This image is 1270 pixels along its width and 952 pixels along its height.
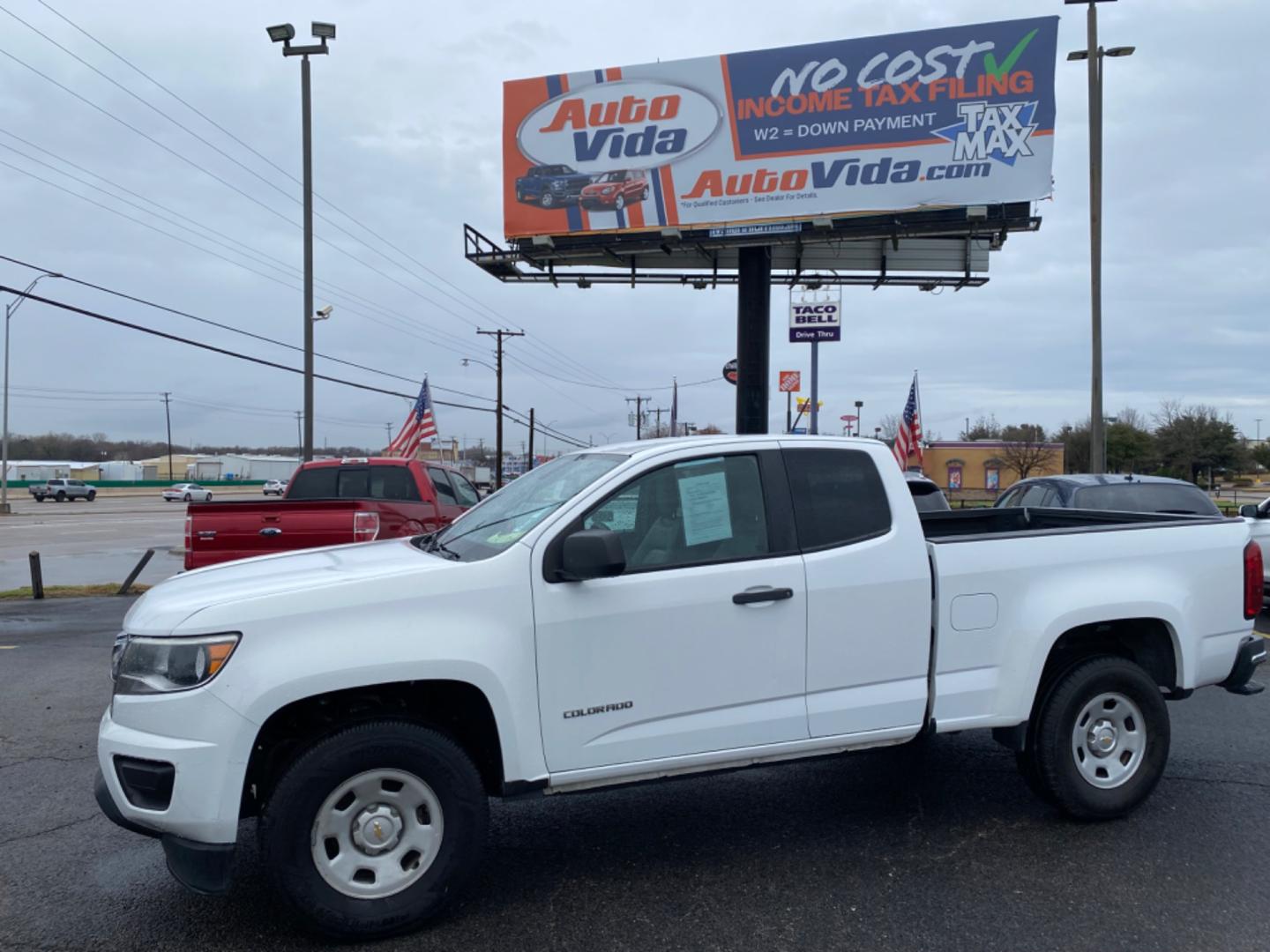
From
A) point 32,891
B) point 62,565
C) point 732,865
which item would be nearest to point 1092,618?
point 732,865

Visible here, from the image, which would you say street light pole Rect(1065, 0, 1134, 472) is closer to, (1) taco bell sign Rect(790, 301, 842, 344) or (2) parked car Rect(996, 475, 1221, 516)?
(1) taco bell sign Rect(790, 301, 842, 344)

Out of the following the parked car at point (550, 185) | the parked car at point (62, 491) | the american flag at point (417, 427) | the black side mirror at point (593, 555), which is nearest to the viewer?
the black side mirror at point (593, 555)

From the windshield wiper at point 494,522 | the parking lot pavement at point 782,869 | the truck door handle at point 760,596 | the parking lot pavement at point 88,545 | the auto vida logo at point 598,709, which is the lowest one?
the parking lot pavement at point 88,545

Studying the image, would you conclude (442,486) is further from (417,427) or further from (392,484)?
(417,427)

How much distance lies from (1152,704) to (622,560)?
2.97 m

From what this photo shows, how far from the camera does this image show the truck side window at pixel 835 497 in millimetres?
4316

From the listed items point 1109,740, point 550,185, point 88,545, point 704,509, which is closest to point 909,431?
point 550,185

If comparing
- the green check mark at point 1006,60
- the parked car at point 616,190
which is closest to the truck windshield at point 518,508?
the parked car at point 616,190

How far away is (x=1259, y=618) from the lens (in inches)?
427

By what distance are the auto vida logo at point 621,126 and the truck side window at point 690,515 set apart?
1503 centimetres

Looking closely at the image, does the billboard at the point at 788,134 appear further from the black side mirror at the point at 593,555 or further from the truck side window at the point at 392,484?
the black side mirror at the point at 593,555

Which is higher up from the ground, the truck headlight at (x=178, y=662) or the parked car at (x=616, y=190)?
the parked car at (x=616, y=190)

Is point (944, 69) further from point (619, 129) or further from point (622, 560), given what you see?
point (622, 560)

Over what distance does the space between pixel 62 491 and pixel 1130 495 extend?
7109 cm
